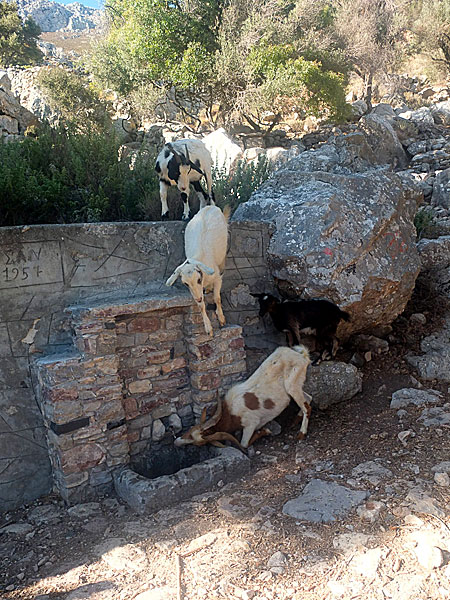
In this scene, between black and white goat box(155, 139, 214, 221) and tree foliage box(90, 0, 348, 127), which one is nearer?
black and white goat box(155, 139, 214, 221)

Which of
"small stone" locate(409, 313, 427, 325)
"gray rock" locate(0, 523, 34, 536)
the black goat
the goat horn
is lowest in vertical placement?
"gray rock" locate(0, 523, 34, 536)

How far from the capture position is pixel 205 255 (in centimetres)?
420

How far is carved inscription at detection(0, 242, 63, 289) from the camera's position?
12.2 feet

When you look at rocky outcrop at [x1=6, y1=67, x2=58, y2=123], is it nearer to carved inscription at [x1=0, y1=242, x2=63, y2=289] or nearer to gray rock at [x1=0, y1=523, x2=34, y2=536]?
carved inscription at [x1=0, y1=242, x2=63, y2=289]

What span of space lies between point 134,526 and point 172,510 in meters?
0.29

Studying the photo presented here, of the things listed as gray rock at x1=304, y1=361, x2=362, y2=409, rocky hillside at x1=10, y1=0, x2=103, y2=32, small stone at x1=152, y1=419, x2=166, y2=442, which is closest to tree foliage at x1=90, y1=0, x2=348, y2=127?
gray rock at x1=304, y1=361, x2=362, y2=409

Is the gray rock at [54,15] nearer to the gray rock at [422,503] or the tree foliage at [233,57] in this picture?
the tree foliage at [233,57]

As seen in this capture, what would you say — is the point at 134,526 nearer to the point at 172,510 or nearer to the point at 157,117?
the point at 172,510

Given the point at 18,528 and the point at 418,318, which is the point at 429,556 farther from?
the point at 418,318

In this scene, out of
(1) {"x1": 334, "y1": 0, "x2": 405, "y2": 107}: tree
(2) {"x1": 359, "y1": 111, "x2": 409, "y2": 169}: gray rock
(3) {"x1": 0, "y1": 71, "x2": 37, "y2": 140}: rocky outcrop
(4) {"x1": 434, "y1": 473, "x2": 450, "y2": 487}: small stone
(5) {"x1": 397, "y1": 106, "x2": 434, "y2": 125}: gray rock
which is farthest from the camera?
(1) {"x1": 334, "y1": 0, "x2": 405, "y2": 107}: tree

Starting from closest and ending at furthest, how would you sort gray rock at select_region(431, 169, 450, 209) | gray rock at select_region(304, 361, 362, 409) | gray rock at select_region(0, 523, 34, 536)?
gray rock at select_region(0, 523, 34, 536) → gray rock at select_region(304, 361, 362, 409) → gray rock at select_region(431, 169, 450, 209)

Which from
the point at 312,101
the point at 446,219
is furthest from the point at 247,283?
the point at 312,101

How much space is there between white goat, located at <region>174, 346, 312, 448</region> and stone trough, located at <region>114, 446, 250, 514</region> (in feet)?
0.66

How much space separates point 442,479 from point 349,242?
7.58 feet
